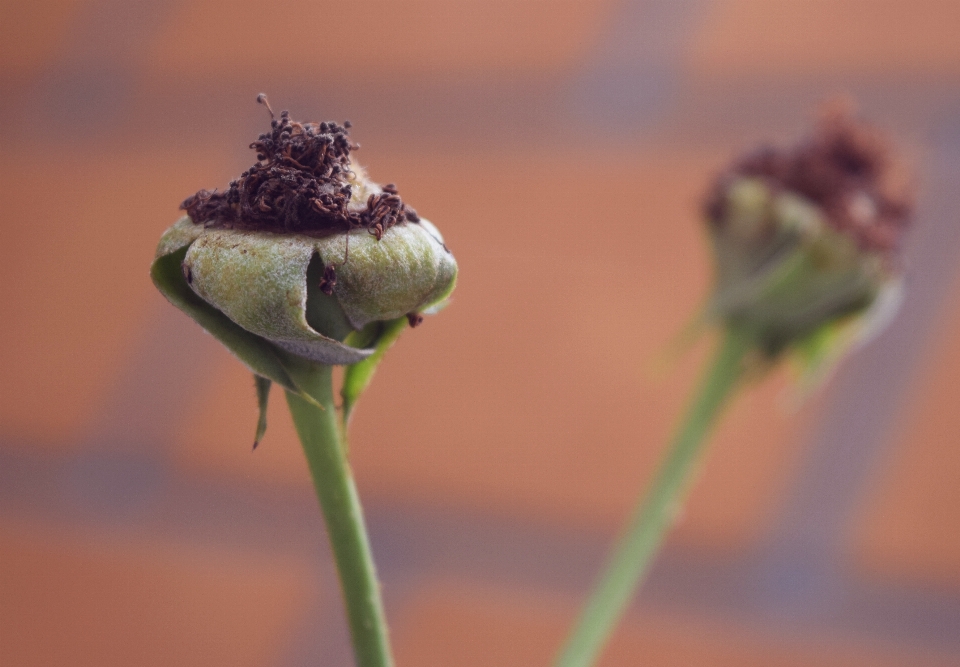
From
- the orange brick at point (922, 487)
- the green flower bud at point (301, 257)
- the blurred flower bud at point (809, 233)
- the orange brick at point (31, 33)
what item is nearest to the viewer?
the green flower bud at point (301, 257)

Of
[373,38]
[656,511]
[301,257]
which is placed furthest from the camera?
[373,38]

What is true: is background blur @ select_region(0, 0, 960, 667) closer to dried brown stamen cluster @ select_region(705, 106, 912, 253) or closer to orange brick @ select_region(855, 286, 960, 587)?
orange brick @ select_region(855, 286, 960, 587)

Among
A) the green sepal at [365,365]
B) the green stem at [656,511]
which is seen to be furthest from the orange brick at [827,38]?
the green sepal at [365,365]

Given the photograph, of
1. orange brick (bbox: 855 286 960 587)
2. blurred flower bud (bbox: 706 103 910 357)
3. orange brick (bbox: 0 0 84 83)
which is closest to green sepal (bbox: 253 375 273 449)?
blurred flower bud (bbox: 706 103 910 357)

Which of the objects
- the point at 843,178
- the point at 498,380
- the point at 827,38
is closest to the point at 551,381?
the point at 498,380

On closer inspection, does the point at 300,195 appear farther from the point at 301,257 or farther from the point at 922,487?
the point at 922,487

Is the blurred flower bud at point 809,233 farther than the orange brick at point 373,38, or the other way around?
the orange brick at point 373,38

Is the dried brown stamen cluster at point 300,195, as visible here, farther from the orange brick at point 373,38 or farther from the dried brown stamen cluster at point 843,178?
the orange brick at point 373,38
